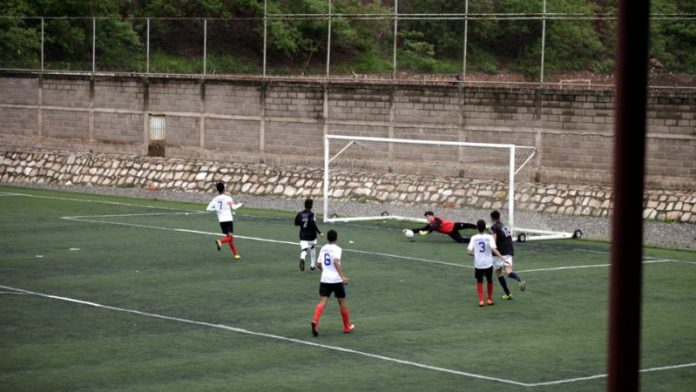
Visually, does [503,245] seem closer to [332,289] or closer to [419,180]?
[332,289]

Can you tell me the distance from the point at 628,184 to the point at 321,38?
4731cm

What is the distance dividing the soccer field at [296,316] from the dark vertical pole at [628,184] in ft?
35.5

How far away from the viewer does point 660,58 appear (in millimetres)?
39938

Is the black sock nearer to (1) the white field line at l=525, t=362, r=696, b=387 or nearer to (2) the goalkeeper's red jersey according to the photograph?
(1) the white field line at l=525, t=362, r=696, b=387

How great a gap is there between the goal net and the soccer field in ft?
12.2

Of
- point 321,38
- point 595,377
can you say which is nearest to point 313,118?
point 321,38

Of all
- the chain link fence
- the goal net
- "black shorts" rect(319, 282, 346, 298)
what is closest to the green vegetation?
the chain link fence

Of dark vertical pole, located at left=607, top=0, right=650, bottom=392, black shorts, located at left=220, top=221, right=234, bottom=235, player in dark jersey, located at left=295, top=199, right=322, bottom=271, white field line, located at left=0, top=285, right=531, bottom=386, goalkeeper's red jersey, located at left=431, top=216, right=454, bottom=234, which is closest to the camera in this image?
dark vertical pole, located at left=607, top=0, right=650, bottom=392

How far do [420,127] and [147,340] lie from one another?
22.3 m

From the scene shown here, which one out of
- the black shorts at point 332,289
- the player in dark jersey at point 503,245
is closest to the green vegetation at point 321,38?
the player in dark jersey at point 503,245

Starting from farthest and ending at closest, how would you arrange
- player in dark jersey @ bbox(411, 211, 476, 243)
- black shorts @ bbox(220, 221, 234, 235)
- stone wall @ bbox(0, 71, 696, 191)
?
stone wall @ bbox(0, 71, 696, 191) < player in dark jersey @ bbox(411, 211, 476, 243) < black shorts @ bbox(220, 221, 234, 235)

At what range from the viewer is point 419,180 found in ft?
135

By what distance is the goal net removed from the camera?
38.8 m

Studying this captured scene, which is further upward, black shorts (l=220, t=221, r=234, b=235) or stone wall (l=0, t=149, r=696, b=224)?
stone wall (l=0, t=149, r=696, b=224)
